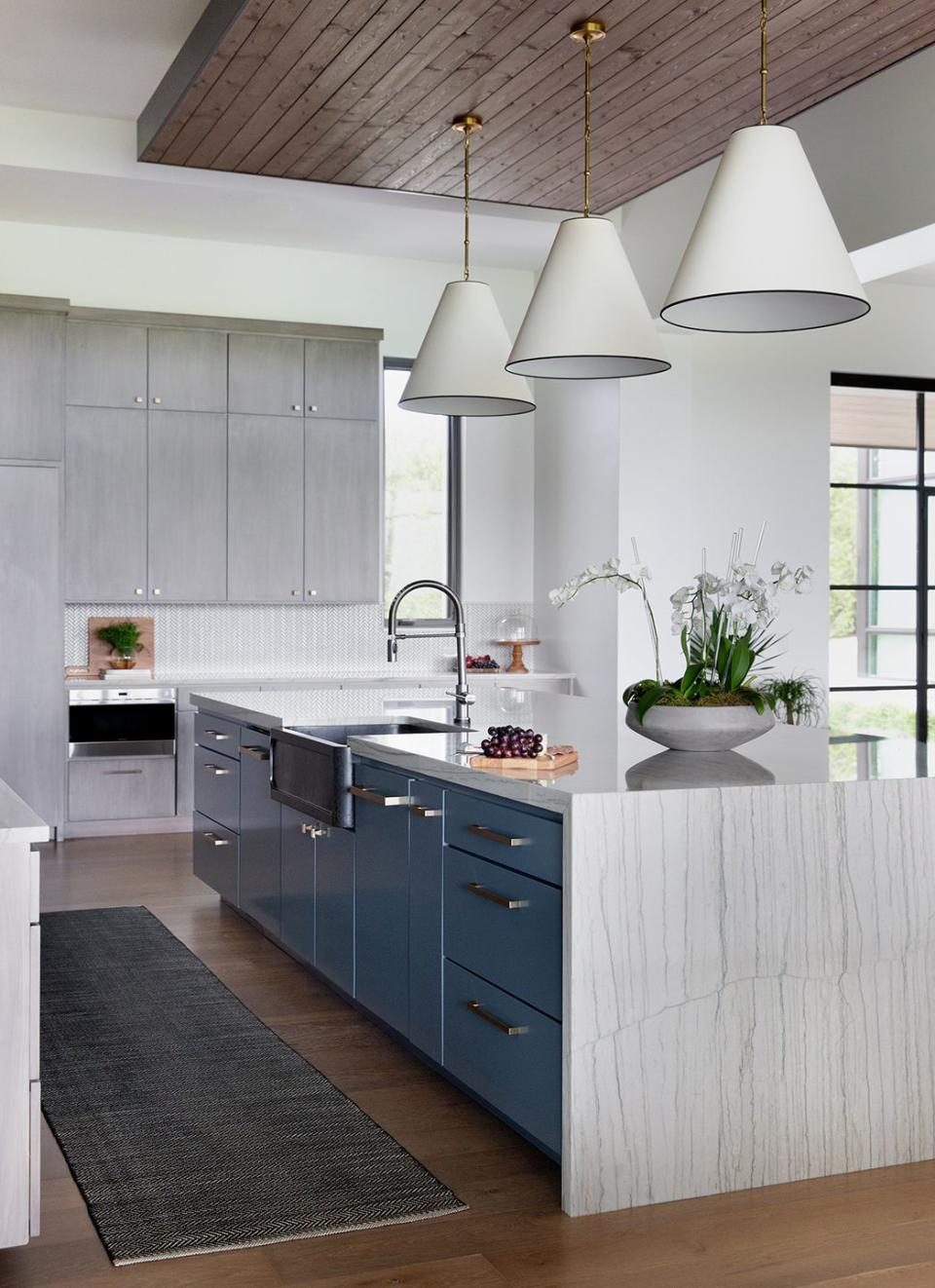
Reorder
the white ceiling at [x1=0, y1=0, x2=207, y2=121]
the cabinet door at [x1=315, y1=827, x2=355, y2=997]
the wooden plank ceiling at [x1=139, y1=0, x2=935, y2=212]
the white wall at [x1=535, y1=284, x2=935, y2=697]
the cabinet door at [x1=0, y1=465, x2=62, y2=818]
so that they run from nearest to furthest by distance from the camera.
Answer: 1. the cabinet door at [x1=315, y1=827, x2=355, y2=997]
2. the wooden plank ceiling at [x1=139, y1=0, x2=935, y2=212]
3. the white ceiling at [x1=0, y1=0, x2=207, y2=121]
4. the cabinet door at [x1=0, y1=465, x2=62, y2=818]
5. the white wall at [x1=535, y1=284, x2=935, y2=697]

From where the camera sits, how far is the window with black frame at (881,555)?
9086 mm

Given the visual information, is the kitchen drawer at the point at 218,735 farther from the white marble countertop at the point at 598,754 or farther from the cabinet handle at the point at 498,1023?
the cabinet handle at the point at 498,1023

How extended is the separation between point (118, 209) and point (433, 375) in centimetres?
367

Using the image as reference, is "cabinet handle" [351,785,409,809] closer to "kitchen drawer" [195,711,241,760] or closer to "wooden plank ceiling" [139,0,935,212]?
"kitchen drawer" [195,711,241,760]

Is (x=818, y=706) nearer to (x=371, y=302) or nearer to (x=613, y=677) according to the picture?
(x=613, y=677)

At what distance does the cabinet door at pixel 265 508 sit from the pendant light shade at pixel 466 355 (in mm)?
3430

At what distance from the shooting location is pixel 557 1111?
283 centimetres

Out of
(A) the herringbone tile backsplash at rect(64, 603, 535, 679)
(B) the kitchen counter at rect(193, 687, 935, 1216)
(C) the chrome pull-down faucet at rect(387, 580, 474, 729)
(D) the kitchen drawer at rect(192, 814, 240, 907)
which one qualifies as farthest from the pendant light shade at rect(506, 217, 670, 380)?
(A) the herringbone tile backsplash at rect(64, 603, 535, 679)

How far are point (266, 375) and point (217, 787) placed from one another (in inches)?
125

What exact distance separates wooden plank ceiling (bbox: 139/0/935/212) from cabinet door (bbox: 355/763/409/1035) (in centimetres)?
258

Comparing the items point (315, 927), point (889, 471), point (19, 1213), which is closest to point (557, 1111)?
point (19, 1213)

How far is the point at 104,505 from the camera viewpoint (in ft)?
25.0

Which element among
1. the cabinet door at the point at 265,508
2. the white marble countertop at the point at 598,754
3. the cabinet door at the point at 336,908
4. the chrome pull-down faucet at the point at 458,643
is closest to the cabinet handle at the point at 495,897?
the white marble countertop at the point at 598,754

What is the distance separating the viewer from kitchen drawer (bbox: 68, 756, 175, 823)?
7.34m
